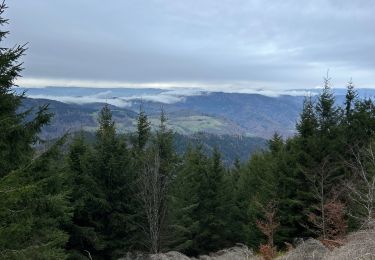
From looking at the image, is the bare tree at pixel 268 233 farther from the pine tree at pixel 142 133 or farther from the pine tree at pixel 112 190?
the pine tree at pixel 142 133

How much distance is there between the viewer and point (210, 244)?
3806 centimetres

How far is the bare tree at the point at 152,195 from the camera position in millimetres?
24891

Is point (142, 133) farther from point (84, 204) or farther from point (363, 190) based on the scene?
point (363, 190)

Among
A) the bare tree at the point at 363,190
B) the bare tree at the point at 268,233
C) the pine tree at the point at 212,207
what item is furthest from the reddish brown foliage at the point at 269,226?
the pine tree at the point at 212,207

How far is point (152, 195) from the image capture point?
82.8 feet

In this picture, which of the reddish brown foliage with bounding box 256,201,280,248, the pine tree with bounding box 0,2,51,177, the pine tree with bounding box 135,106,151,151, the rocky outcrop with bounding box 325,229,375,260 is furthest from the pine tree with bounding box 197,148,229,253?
the rocky outcrop with bounding box 325,229,375,260

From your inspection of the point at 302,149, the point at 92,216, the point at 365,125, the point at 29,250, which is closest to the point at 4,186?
the point at 29,250

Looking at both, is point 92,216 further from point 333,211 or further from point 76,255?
point 333,211

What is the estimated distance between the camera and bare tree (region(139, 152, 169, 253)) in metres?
24.9

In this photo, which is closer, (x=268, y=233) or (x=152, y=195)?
(x=268, y=233)

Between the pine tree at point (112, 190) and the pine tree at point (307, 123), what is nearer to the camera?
the pine tree at point (112, 190)

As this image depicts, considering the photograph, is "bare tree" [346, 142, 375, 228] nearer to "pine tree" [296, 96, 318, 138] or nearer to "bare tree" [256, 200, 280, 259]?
"bare tree" [256, 200, 280, 259]

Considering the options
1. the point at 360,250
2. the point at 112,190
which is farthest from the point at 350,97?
the point at 360,250

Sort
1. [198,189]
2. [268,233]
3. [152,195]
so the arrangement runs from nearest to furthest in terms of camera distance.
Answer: [268,233]
[152,195]
[198,189]
